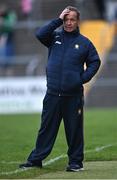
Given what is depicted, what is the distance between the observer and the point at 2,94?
2633cm

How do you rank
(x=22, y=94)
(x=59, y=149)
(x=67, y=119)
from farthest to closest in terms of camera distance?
1. (x=22, y=94)
2. (x=59, y=149)
3. (x=67, y=119)

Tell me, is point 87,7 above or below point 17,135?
above

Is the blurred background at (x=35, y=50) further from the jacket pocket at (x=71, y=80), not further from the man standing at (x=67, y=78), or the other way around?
the jacket pocket at (x=71, y=80)

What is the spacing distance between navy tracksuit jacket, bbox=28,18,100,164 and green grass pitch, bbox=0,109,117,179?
0.45m

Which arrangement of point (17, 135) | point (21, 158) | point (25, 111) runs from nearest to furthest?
point (21, 158), point (17, 135), point (25, 111)

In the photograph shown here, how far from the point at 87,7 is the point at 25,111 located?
5620mm

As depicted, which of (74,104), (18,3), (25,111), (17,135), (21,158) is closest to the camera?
(74,104)

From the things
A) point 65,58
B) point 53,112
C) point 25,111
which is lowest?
point 25,111

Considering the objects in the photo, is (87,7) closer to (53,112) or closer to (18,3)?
(18,3)

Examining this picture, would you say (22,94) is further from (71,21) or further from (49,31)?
(71,21)

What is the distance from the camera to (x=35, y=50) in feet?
97.2

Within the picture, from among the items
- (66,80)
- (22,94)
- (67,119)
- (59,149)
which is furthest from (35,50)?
(66,80)

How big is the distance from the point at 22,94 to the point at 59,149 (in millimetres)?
12238

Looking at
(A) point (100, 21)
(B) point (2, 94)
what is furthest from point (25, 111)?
(A) point (100, 21)
